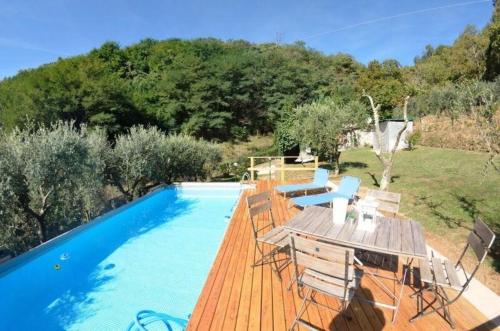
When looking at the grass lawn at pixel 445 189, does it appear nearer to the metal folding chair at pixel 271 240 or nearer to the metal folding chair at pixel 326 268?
the metal folding chair at pixel 271 240

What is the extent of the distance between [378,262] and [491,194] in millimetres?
5728

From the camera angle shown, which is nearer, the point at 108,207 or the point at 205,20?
the point at 108,207

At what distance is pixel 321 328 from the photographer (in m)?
2.83

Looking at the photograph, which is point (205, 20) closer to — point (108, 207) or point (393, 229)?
point (108, 207)

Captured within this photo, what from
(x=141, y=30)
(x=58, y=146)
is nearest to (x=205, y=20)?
(x=141, y=30)

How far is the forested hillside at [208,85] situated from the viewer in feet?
75.5

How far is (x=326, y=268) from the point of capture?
8.47 ft

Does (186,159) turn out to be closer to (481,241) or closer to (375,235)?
(375,235)

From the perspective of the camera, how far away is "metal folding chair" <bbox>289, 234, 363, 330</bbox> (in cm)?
251

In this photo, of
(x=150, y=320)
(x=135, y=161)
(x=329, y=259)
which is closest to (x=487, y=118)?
(x=329, y=259)

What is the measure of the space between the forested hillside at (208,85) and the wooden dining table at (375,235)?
2012 cm

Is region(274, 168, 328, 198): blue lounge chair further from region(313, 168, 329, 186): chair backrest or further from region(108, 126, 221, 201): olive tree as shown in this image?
region(108, 126, 221, 201): olive tree

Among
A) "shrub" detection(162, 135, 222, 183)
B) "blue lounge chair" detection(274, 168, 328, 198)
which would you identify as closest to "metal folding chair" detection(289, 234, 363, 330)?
"blue lounge chair" detection(274, 168, 328, 198)

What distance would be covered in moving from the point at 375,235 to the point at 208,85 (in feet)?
94.5
